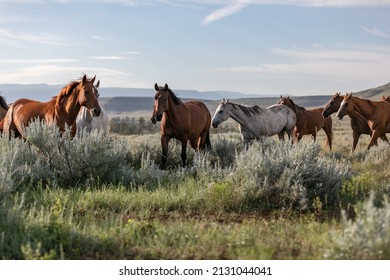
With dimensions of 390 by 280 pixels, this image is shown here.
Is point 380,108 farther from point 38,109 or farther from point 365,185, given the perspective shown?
point 38,109

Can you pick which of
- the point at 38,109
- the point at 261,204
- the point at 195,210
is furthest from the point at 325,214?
the point at 38,109

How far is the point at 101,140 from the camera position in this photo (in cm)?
934

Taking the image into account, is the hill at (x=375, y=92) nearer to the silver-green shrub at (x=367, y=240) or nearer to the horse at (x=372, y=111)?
the horse at (x=372, y=111)

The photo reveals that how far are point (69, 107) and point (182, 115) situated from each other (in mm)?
2729

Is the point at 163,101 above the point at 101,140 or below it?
above

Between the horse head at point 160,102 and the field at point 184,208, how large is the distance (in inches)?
70.5

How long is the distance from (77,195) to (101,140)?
200 centimetres

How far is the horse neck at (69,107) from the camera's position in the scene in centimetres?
1042

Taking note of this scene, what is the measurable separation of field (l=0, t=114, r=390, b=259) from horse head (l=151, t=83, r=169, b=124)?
5.87 feet

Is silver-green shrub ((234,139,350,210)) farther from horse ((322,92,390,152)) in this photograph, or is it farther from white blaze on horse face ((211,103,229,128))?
horse ((322,92,390,152))

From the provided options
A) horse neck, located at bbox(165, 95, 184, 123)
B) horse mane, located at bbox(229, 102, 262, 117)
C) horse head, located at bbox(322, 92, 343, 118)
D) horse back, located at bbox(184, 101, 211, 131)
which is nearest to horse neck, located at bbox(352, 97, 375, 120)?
horse head, located at bbox(322, 92, 343, 118)

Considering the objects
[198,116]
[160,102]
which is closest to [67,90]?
[160,102]

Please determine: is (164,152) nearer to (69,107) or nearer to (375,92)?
(69,107)

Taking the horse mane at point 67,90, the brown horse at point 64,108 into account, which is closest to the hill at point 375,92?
the brown horse at point 64,108
